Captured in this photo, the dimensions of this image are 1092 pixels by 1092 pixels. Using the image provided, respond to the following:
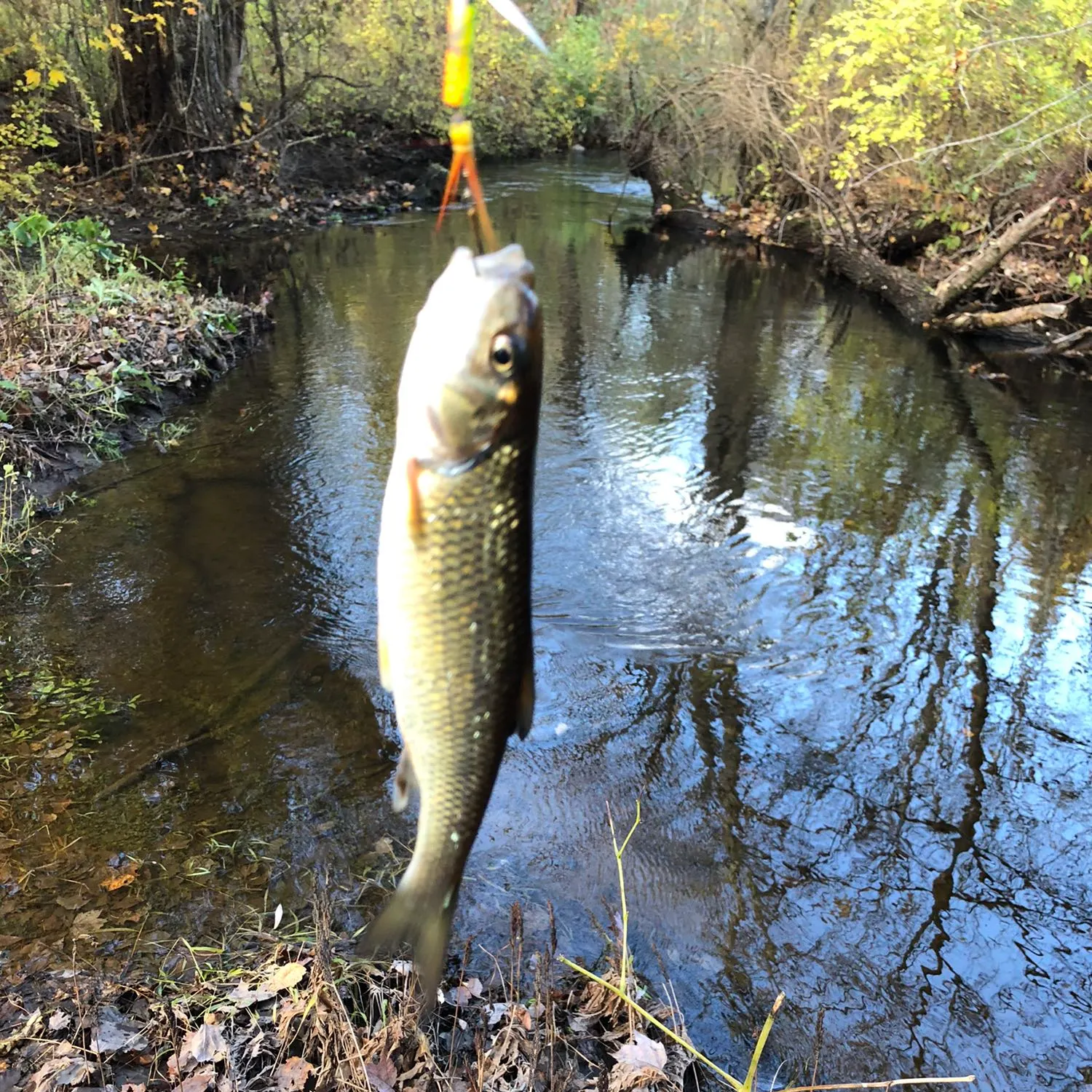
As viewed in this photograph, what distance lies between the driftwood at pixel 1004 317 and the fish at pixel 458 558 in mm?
12027

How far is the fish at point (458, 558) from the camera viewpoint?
4.78 feet

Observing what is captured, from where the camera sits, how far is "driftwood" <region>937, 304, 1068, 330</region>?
36.9 ft

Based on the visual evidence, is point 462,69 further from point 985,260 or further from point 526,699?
point 985,260

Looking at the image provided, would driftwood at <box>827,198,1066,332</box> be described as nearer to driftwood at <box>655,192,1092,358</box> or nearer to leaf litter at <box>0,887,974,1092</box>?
driftwood at <box>655,192,1092,358</box>

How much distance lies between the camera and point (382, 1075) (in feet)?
8.77

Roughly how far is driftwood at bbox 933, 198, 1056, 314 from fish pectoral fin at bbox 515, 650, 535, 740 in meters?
11.9

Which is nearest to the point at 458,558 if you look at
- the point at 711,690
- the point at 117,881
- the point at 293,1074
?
the point at 293,1074

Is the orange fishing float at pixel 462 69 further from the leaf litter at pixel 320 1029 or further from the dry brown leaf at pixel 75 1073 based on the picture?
the dry brown leaf at pixel 75 1073

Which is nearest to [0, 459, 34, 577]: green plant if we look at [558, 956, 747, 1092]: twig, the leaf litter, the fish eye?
the leaf litter

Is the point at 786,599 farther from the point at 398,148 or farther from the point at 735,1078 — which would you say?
the point at 398,148

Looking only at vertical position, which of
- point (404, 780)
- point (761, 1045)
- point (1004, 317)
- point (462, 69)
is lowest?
point (761, 1045)

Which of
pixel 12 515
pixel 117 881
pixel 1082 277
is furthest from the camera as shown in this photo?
pixel 1082 277

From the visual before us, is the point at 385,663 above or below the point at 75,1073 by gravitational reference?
above

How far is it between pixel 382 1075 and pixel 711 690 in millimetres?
3098
